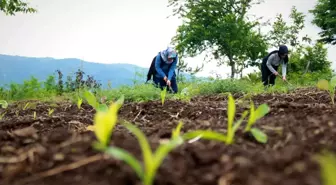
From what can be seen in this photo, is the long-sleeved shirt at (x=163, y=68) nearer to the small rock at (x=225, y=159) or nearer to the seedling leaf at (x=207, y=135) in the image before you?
the seedling leaf at (x=207, y=135)

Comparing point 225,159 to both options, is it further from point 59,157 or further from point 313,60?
point 313,60

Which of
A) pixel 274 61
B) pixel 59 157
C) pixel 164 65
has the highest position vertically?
pixel 274 61

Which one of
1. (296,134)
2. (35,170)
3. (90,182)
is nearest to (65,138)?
(35,170)

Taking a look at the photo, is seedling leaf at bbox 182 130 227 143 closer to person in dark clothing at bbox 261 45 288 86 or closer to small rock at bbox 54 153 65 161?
small rock at bbox 54 153 65 161

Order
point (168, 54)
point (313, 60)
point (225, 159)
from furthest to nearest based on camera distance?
point (313, 60) < point (168, 54) < point (225, 159)

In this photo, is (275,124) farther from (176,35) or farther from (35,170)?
(176,35)

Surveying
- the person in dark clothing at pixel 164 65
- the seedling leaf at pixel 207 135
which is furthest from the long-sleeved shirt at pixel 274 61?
the seedling leaf at pixel 207 135

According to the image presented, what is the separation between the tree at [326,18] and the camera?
28.7 meters

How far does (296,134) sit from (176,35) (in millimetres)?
30226

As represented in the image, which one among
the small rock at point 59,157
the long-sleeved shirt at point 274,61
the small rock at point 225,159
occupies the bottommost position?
the small rock at point 59,157

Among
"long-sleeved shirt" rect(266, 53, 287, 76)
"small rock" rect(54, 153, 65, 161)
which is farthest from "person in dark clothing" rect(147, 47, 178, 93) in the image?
"small rock" rect(54, 153, 65, 161)

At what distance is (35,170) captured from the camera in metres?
1.01

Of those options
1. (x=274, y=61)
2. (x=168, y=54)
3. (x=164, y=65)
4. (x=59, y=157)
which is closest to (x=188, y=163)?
(x=59, y=157)

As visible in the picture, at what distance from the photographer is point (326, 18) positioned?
2841 cm
